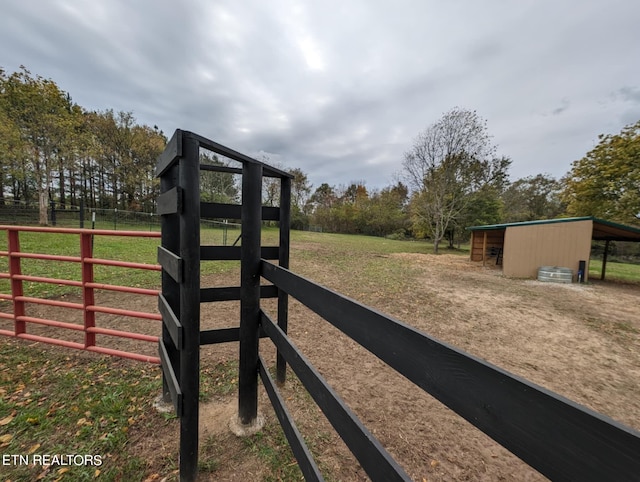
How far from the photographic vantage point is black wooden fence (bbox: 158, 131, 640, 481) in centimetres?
46

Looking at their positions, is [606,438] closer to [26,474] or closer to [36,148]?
[26,474]

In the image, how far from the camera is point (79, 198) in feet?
95.6

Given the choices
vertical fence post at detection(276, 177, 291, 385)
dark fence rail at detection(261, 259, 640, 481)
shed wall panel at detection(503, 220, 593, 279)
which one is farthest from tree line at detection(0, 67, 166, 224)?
shed wall panel at detection(503, 220, 593, 279)

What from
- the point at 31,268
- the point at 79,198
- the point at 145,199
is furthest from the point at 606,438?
the point at 79,198

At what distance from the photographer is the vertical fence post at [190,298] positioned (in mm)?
1437

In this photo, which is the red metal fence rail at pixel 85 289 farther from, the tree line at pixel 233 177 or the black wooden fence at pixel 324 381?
the tree line at pixel 233 177

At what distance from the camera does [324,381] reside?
1110 millimetres

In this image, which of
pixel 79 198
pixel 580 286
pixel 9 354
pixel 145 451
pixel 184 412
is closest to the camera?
pixel 184 412

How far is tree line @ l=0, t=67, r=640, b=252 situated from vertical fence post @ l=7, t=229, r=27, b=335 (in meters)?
15.7

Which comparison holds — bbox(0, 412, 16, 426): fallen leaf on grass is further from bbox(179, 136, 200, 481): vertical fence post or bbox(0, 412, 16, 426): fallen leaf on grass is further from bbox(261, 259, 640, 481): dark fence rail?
bbox(261, 259, 640, 481): dark fence rail

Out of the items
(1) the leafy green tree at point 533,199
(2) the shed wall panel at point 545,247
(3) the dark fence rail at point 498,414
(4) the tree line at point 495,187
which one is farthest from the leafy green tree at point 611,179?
(3) the dark fence rail at point 498,414

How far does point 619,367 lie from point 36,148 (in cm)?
2281

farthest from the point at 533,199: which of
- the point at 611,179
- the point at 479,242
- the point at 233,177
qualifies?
the point at 233,177

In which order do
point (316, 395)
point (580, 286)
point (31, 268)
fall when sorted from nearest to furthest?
point (316, 395) < point (31, 268) < point (580, 286)
